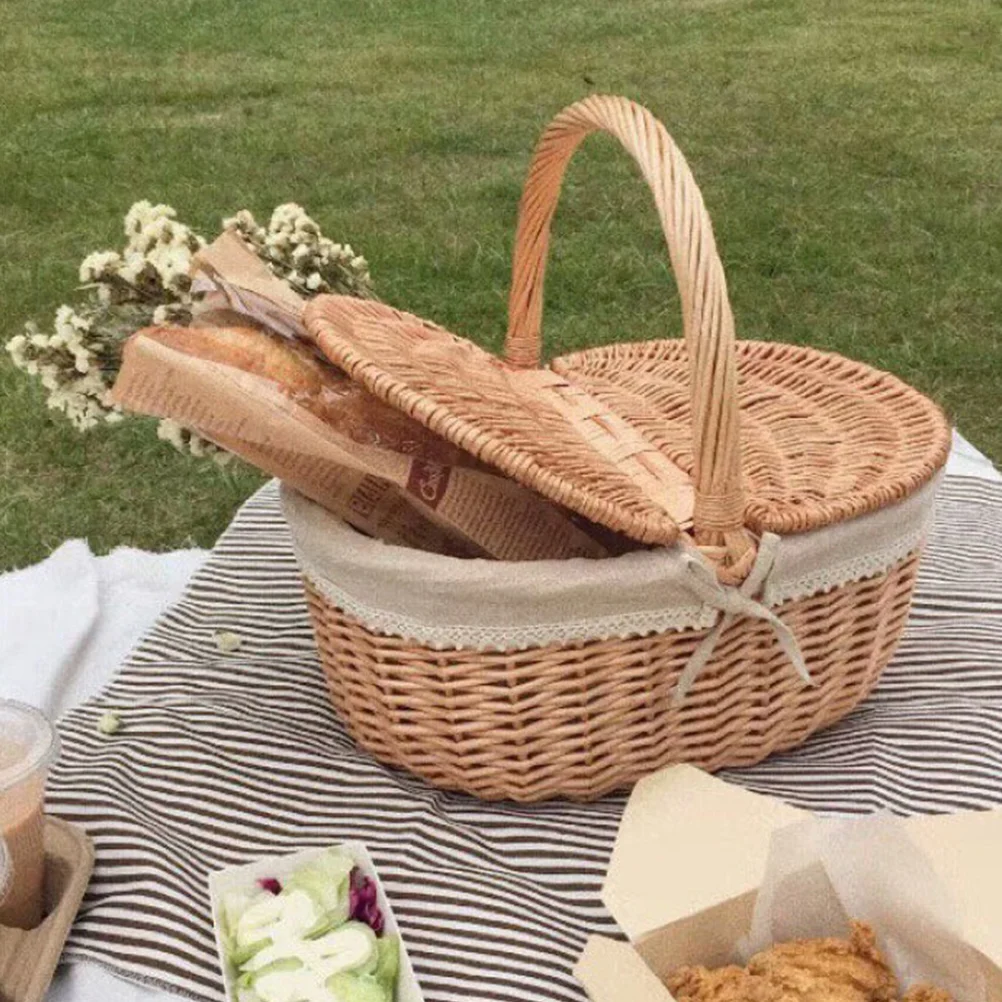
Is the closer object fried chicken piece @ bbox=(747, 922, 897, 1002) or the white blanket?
fried chicken piece @ bbox=(747, 922, 897, 1002)

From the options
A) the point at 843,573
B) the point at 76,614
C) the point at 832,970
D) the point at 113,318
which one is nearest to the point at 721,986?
the point at 832,970

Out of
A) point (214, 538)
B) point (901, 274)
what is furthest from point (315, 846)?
point (901, 274)

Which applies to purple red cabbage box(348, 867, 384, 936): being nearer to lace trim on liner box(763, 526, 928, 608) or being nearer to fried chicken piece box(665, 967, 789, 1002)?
fried chicken piece box(665, 967, 789, 1002)

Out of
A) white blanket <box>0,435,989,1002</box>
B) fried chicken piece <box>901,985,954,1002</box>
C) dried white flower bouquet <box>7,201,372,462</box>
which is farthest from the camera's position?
white blanket <box>0,435,989,1002</box>

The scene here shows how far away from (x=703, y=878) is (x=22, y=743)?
57 centimetres

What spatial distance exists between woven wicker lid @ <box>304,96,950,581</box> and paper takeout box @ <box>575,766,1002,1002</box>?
201 millimetres

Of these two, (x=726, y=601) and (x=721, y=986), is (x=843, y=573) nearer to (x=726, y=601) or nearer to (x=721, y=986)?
(x=726, y=601)

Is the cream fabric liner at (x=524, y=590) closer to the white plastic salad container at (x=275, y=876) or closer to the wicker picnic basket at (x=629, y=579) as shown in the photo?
the wicker picnic basket at (x=629, y=579)

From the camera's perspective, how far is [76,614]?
1.76m

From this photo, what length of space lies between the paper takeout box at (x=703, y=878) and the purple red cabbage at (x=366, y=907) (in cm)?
16

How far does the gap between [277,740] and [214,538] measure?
83 centimetres

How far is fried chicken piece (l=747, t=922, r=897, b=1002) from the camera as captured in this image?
3.34 feet

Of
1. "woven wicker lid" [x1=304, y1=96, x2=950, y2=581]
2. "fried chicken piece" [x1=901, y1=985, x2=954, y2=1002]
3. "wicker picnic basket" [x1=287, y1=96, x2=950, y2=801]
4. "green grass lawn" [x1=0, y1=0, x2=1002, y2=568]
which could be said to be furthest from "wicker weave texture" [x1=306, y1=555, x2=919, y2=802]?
"green grass lawn" [x1=0, y1=0, x2=1002, y2=568]

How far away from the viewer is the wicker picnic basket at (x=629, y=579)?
1.22m
